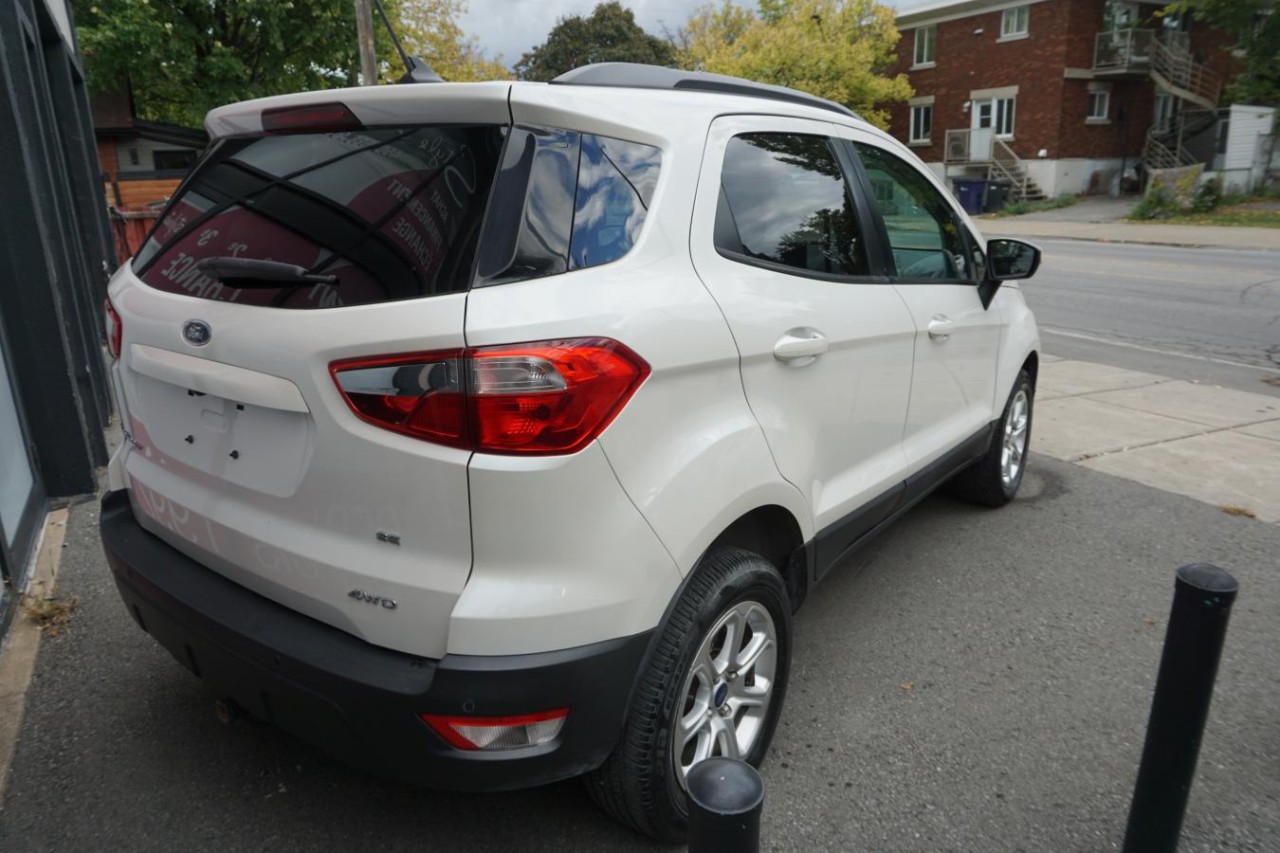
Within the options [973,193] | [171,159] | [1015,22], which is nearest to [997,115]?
[1015,22]

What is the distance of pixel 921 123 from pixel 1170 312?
98.5 ft

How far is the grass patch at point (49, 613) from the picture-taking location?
137 inches

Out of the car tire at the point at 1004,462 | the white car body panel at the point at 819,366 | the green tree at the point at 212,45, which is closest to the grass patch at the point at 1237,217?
the car tire at the point at 1004,462

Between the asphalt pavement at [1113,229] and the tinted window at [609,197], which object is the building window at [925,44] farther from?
the tinted window at [609,197]

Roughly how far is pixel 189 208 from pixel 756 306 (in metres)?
1.61

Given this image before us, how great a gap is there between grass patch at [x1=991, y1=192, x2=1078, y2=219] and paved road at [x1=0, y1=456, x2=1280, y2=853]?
3087 centimetres

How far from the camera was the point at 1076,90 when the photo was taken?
33.0 meters

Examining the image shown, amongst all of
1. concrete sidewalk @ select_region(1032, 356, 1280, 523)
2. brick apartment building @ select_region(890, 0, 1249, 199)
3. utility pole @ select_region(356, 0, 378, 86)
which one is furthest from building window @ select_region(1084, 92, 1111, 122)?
concrete sidewalk @ select_region(1032, 356, 1280, 523)

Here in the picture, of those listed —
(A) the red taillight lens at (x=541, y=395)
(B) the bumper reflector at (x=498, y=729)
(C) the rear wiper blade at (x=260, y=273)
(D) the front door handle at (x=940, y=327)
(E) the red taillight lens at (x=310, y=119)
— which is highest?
(E) the red taillight lens at (x=310, y=119)

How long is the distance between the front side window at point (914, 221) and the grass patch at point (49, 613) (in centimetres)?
349

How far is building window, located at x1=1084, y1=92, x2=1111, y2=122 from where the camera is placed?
33.8 meters

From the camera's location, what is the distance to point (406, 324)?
1.84m

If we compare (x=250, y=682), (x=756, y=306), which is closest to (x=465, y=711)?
(x=250, y=682)

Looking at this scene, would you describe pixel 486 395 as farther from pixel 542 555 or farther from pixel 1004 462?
pixel 1004 462
